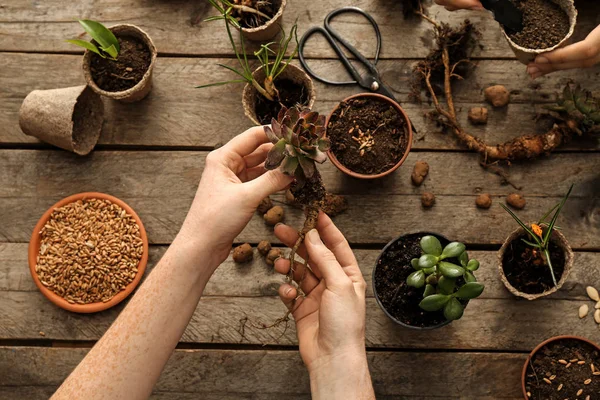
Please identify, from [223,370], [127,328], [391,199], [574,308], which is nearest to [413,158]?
[391,199]

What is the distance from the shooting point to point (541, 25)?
5.61ft

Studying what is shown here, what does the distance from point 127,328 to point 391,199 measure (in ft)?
2.88

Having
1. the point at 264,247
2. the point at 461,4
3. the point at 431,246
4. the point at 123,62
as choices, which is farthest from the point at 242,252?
the point at 461,4

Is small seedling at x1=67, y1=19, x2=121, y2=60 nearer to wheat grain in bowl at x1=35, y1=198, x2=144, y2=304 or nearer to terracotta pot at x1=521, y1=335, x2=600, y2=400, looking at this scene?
wheat grain in bowl at x1=35, y1=198, x2=144, y2=304

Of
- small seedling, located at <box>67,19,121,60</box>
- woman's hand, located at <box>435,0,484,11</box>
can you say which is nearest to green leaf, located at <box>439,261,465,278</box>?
woman's hand, located at <box>435,0,484,11</box>

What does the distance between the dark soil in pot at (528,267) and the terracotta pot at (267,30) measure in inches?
37.7

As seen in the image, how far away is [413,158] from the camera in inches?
72.3

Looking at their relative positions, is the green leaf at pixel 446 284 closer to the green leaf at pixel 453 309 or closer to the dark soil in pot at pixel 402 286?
the green leaf at pixel 453 309

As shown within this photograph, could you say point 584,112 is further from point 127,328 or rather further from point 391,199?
point 127,328

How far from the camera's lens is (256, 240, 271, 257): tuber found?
1771mm

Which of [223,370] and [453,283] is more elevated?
[453,283]

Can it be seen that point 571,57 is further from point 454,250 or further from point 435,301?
point 435,301

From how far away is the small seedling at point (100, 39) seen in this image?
166 cm

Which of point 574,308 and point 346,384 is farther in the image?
point 574,308
